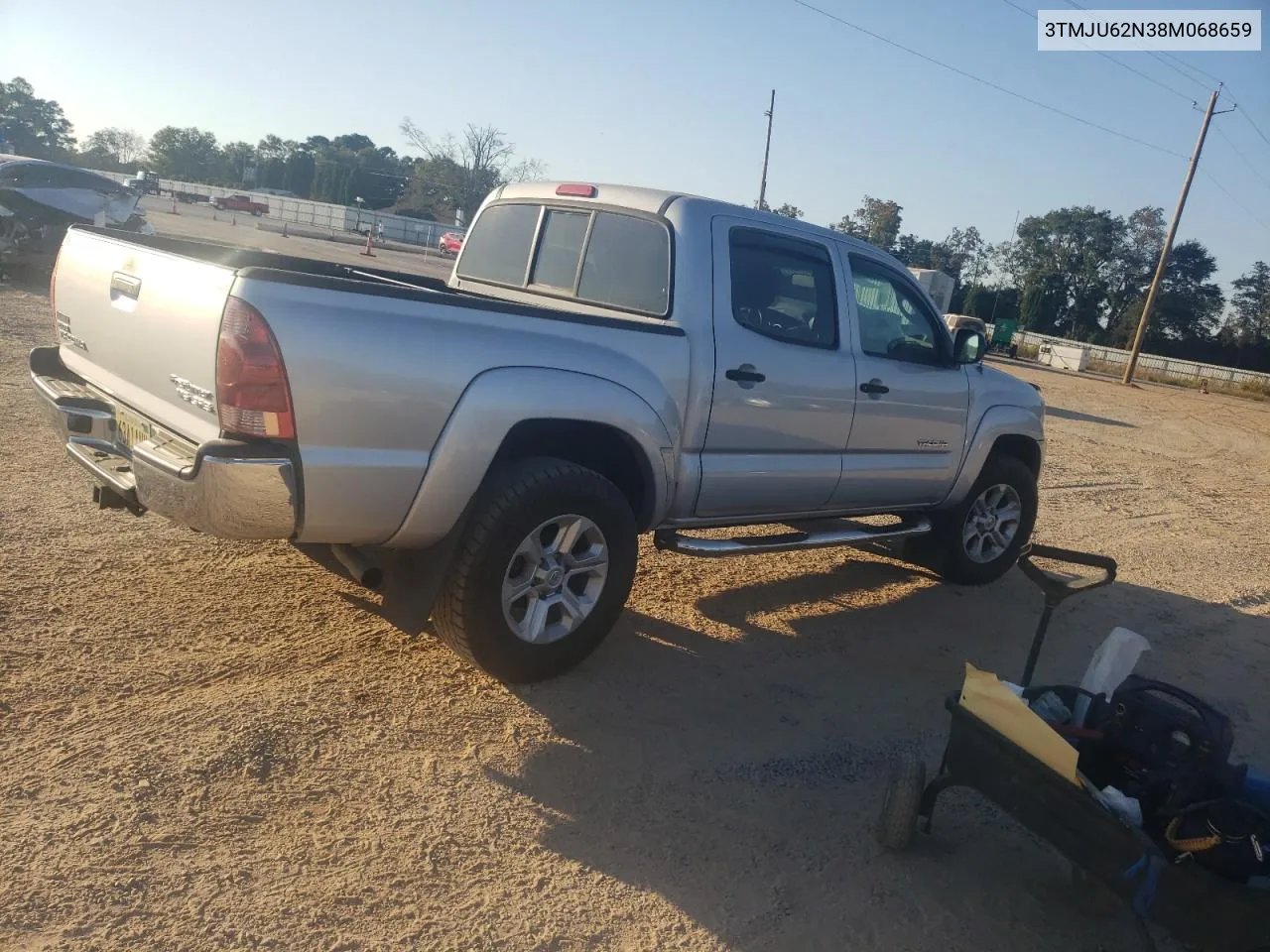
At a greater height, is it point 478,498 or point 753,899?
point 478,498

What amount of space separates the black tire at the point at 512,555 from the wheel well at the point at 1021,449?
3.34m

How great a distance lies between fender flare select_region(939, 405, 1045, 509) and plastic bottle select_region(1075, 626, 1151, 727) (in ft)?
9.14

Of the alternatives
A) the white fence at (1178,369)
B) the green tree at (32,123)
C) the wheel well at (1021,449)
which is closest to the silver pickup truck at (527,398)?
the wheel well at (1021,449)

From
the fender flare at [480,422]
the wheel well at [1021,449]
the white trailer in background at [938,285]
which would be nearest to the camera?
the fender flare at [480,422]

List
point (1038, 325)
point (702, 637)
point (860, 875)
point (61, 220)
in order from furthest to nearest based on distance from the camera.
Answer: point (1038, 325)
point (61, 220)
point (702, 637)
point (860, 875)

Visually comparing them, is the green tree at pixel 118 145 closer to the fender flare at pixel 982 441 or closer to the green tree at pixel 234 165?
the green tree at pixel 234 165

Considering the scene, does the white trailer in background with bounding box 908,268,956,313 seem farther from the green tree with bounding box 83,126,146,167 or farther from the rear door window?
the green tree with bounding box 83,126,146,167

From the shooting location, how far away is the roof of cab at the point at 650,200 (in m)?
4.60

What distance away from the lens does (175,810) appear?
2922mm

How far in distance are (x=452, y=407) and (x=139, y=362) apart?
3.81 ft

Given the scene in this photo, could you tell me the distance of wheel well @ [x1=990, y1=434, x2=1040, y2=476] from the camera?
6391mm

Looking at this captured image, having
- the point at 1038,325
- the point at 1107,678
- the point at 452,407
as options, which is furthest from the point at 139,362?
the point at 1038,325

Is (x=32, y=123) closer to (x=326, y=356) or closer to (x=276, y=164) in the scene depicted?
(x=276, y=164)

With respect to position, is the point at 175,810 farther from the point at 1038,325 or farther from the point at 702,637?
the point at 1038,325
